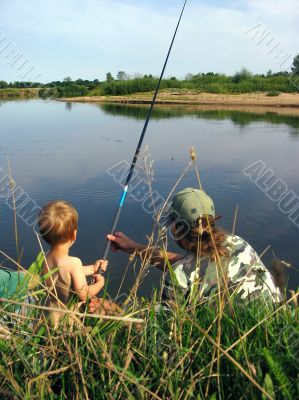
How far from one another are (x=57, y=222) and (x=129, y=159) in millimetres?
6385

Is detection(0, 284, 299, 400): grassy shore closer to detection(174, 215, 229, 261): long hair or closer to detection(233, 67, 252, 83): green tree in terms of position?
detection(174, 215, 229, 261): long hair

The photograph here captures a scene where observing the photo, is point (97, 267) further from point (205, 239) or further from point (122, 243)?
point (205, 239)

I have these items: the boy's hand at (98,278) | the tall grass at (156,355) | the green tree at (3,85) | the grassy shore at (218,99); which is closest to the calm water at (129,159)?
the boy's hand at (98,278)

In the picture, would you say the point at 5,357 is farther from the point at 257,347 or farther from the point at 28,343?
the point at 257,347

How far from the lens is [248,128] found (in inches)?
512

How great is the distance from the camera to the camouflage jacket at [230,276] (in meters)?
1.67

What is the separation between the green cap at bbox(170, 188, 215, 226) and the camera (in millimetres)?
1833

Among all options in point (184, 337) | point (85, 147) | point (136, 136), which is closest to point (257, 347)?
point (184, 337)

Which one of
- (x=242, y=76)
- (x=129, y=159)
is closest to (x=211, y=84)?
(x=242, y=76)

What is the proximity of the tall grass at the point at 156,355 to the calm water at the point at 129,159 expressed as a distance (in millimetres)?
2095

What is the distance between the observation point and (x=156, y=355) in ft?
4.57

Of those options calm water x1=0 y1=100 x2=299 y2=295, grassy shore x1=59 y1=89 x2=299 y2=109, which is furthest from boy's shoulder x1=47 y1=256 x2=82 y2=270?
grassy shore x1=59 y1=89 x2=299 y2=109

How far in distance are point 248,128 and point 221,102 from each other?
11.3m

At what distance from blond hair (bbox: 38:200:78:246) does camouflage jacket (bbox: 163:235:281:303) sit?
1.91 feet
